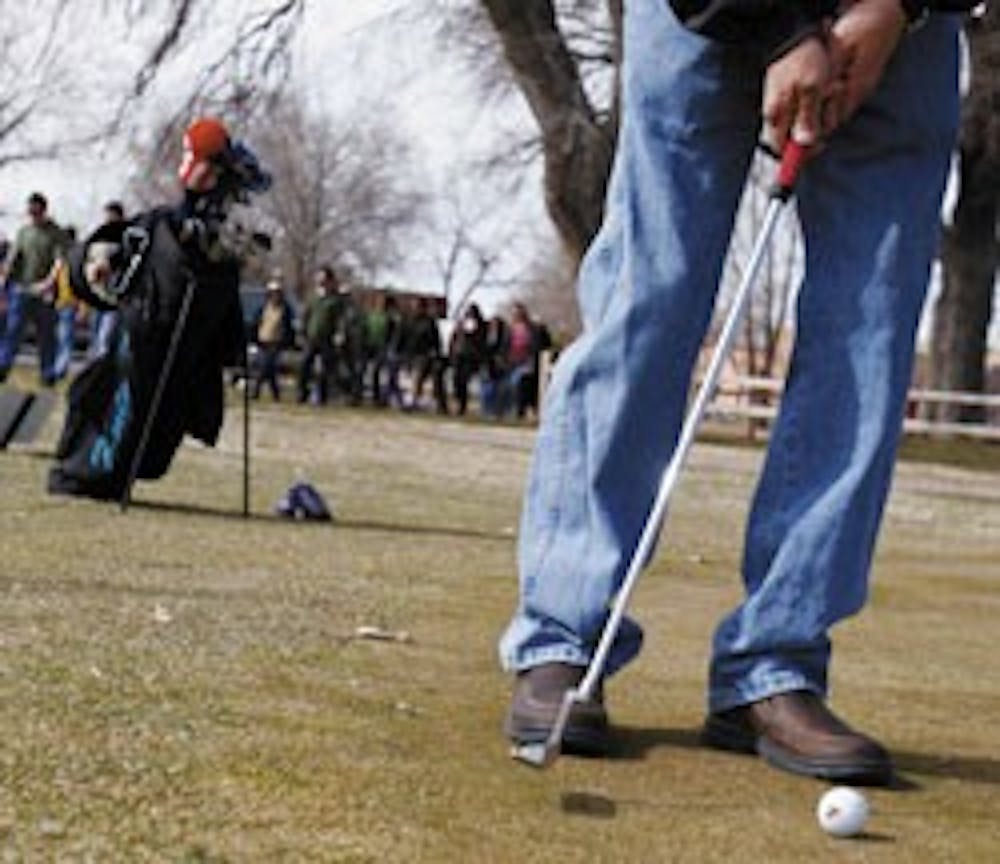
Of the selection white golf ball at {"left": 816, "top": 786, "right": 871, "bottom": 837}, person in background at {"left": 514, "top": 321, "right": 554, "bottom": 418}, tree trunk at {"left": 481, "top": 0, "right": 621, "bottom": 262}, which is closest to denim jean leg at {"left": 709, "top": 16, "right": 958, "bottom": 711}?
white golf ball at {"left": 816, "top": 786, "right": 871, "bottom": 837}

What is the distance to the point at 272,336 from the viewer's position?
31375mm

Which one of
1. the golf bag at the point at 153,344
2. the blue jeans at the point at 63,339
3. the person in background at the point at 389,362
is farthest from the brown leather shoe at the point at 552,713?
the person in background at the point at 389,362

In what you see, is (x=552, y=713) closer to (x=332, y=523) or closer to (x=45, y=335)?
(x=332, y=523)

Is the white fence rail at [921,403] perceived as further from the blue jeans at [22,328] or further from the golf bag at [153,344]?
the golf bag at [153,344]

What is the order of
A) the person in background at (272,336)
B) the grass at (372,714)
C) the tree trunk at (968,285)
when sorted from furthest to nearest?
the tree trunk at (968,285)
the person in background at (272,336)
the grass at (372,714)

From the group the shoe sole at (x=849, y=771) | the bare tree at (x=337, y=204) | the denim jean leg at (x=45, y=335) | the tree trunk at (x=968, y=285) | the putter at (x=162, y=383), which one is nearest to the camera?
the shoe sole at (x=849, y=771)

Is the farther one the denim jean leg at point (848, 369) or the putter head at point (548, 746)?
the denim jean leg at point (848, 369)

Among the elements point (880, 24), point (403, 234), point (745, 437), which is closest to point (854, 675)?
point (880, 24)

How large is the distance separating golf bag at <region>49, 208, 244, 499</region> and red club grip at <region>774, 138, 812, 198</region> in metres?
5.51

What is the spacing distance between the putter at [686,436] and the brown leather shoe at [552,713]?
2 centimetres

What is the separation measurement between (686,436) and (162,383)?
18.4 ft

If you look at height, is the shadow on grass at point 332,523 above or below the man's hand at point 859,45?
below

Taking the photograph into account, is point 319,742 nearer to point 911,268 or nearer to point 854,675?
point 911,268

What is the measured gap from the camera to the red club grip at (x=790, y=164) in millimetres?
3446
